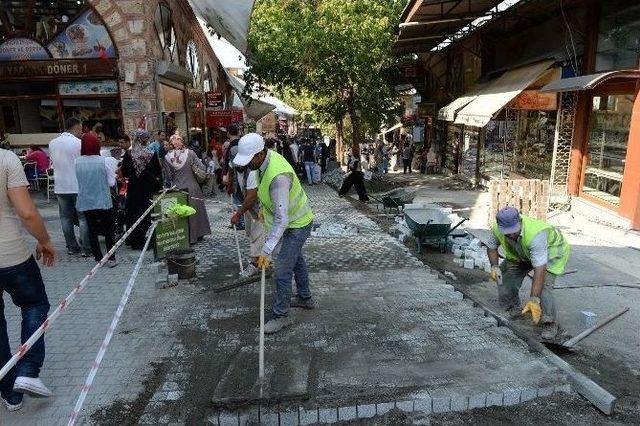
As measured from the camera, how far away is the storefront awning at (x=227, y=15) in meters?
9.11

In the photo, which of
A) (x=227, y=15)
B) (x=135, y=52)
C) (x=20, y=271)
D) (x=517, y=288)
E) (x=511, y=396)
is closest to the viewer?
(x=20, y=271)

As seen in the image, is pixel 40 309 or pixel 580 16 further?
pixel 580 16

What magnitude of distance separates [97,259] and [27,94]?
757cm

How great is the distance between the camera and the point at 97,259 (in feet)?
20.9

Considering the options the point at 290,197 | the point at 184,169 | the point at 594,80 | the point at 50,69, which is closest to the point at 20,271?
the point at 290,197

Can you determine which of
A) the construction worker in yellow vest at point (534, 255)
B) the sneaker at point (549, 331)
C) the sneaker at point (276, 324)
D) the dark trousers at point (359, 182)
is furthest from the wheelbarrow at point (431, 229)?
the dark trousers at point (359, 182)

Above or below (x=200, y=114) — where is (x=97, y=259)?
below

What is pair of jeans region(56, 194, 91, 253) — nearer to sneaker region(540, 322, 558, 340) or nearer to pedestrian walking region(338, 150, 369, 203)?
sneaker region(540, 322, 558, 340)

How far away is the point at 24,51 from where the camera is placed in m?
11.2

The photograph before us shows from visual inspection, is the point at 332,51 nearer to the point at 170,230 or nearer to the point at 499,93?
the point at 499,93

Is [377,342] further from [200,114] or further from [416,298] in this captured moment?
[200,114]

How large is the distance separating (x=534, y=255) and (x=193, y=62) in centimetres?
1502

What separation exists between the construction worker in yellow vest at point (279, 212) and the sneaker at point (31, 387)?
1762mm

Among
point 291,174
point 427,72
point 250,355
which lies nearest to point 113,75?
point 291,174
